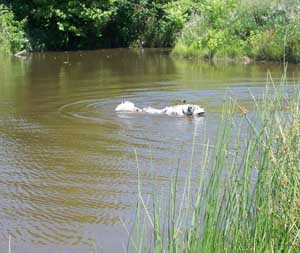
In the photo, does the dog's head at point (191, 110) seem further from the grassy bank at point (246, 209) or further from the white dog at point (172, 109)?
the grassy bank at point (246, 209)

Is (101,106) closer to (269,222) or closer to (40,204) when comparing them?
(40,204)

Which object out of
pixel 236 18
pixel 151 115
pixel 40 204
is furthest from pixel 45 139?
pixel 236 18

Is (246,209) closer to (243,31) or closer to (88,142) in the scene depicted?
(88,142)

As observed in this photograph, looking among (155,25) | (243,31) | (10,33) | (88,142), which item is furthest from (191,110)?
(155,25)

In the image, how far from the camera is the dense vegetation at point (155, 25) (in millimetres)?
19688

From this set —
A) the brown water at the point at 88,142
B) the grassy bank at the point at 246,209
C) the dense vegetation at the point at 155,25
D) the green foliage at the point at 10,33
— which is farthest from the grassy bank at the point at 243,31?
the grassy bank at the point at 246,209

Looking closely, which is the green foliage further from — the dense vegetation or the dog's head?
the dog's head

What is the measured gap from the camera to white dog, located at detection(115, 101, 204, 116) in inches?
406

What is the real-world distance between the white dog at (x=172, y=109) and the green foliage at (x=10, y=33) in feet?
42.1

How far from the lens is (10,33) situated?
23.3 meters

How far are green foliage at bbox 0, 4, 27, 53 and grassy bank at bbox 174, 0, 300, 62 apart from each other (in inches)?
217

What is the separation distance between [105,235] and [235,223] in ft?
7.70

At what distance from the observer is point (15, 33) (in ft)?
77.1

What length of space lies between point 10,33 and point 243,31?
8.13 metres
